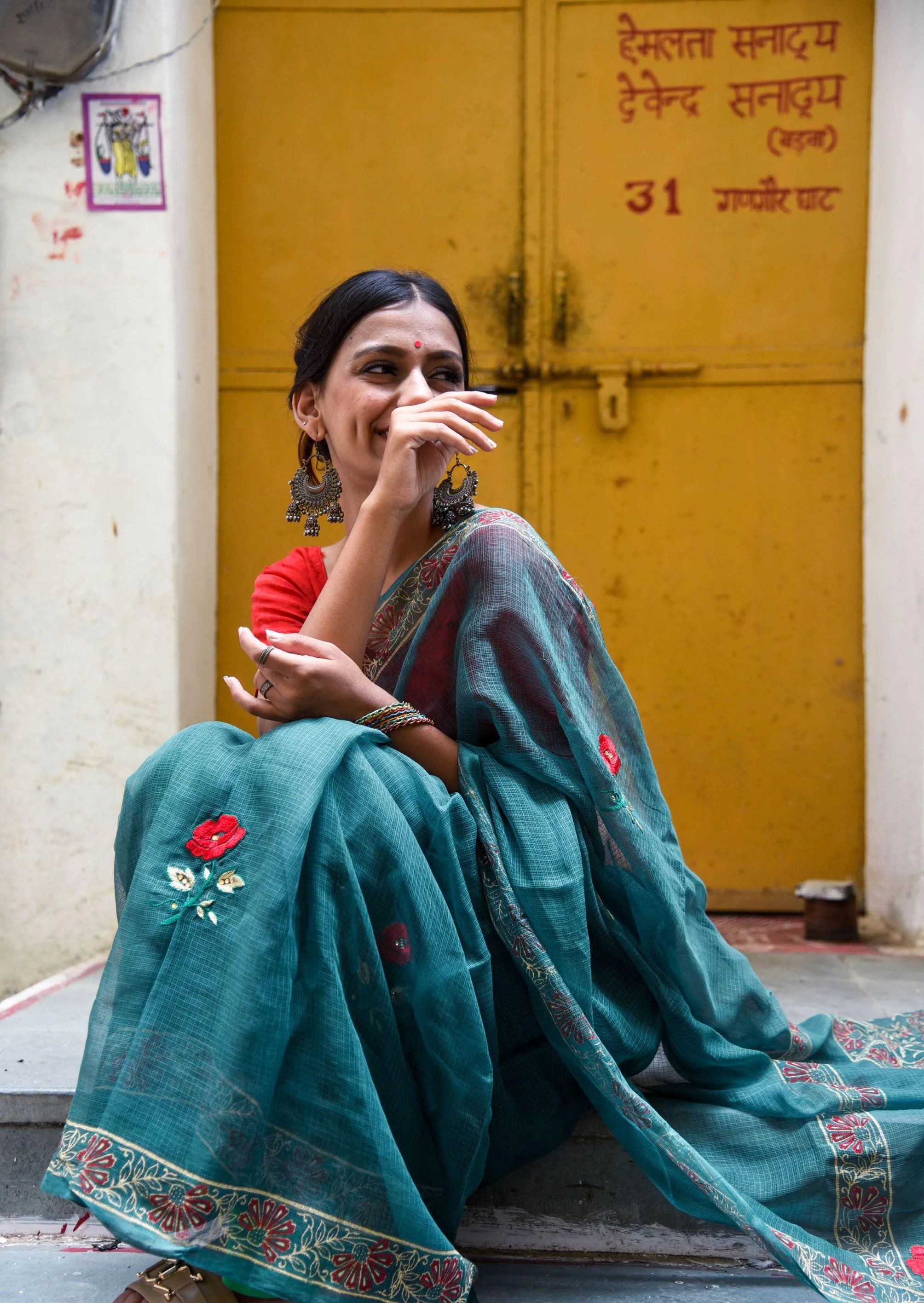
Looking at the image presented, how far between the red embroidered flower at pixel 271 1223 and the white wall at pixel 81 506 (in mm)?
1677

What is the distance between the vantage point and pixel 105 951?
2752mm

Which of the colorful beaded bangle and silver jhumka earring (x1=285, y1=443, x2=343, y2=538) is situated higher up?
silver jhumka earring (x1=285, y1=443, x2=343, y2=538)

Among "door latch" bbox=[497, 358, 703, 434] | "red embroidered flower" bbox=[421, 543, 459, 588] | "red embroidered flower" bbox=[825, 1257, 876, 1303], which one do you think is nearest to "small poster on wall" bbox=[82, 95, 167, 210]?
"door latch" bbox=[497, 358, 703, 434]

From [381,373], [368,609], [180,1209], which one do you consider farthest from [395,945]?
[381,373]

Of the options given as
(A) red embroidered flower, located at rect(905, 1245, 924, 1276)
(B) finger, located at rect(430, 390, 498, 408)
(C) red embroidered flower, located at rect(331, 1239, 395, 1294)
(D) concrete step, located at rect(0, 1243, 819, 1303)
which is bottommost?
(D) concrete step, located at rect(0, 1243, 819, 1303)

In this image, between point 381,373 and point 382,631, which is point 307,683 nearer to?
point 382,631

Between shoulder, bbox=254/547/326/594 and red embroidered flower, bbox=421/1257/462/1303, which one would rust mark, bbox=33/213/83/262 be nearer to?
shoulder, bbox=254/547/326/594

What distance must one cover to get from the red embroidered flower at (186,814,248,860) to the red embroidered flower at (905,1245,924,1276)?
103cm

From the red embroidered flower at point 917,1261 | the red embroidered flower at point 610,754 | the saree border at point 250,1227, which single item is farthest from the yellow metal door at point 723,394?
the saree border at point 250,1227

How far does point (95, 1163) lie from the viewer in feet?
3.86

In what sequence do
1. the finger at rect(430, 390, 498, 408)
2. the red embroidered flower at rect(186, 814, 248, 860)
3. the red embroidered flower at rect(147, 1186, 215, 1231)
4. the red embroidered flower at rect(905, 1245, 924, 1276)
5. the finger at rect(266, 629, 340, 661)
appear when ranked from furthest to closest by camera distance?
1. the finger at rect(430, 390, 498, 408)
2. the finger at rect(266, 629, 340, 661)
3. the red embroidered flower at rect(905, 1245, 924, 1276)
4. the red embroidered flower at rect(186, 814, 248, 860)
5. the red embroidered flower at rect(147, 1186, 215, 1231)

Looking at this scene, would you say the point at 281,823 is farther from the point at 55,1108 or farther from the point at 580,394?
the point at 580,394

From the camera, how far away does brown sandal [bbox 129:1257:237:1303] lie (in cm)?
120

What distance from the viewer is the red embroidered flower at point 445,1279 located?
1.21 m
